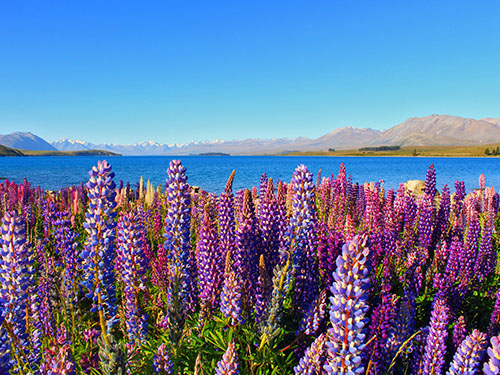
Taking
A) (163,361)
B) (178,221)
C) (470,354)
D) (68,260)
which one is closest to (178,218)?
(178,221)

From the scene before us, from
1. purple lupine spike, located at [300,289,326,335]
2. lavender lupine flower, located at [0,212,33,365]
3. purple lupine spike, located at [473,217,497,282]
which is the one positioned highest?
lavender lupine flower, located at [0,212,33,365]

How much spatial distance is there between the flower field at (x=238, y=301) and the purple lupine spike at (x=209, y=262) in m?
0.01

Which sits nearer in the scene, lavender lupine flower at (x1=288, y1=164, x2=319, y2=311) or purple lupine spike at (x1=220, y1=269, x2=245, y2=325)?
purple lupine spike at (x1=220, y1=269, x2=245, y2=325)

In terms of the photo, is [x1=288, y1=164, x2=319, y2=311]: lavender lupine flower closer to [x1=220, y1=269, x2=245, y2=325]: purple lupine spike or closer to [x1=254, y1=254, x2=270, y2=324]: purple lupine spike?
[x1=254, y1=254, x2=270, y2=324]: purple lupine spike

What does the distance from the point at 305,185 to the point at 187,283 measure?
1.85 metres

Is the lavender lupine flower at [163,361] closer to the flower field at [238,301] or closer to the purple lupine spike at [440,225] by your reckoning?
the flower field at [238,301]

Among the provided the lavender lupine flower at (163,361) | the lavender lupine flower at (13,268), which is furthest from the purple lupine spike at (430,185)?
the lavender lupine flower at (13,268)

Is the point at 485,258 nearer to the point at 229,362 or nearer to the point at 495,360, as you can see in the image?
the point at 495,360

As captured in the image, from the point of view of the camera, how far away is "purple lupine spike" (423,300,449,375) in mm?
3162

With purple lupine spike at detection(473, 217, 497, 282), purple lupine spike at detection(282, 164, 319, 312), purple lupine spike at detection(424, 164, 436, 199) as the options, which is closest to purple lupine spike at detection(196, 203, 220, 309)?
purple lupine spike at detection(282, 164, 319, 312)

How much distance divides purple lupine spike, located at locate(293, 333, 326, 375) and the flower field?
0.04ft

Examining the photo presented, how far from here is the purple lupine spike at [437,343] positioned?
316cm

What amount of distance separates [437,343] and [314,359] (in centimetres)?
156

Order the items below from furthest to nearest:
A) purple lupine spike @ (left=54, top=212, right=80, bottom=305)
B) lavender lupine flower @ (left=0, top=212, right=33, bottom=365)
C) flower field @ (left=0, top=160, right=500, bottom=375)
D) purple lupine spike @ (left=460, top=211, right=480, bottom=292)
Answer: purple lupine spike @ (left=460, top=211, right=480, bottom=292)
purple lupine spike @ (left=54, top=212, right=80, bottom=305)
lavender lupine flower @ (left=0, top=212, right=33, bottom=365)
flower field @ (left=0, top=160, right=500, bottom=375)
